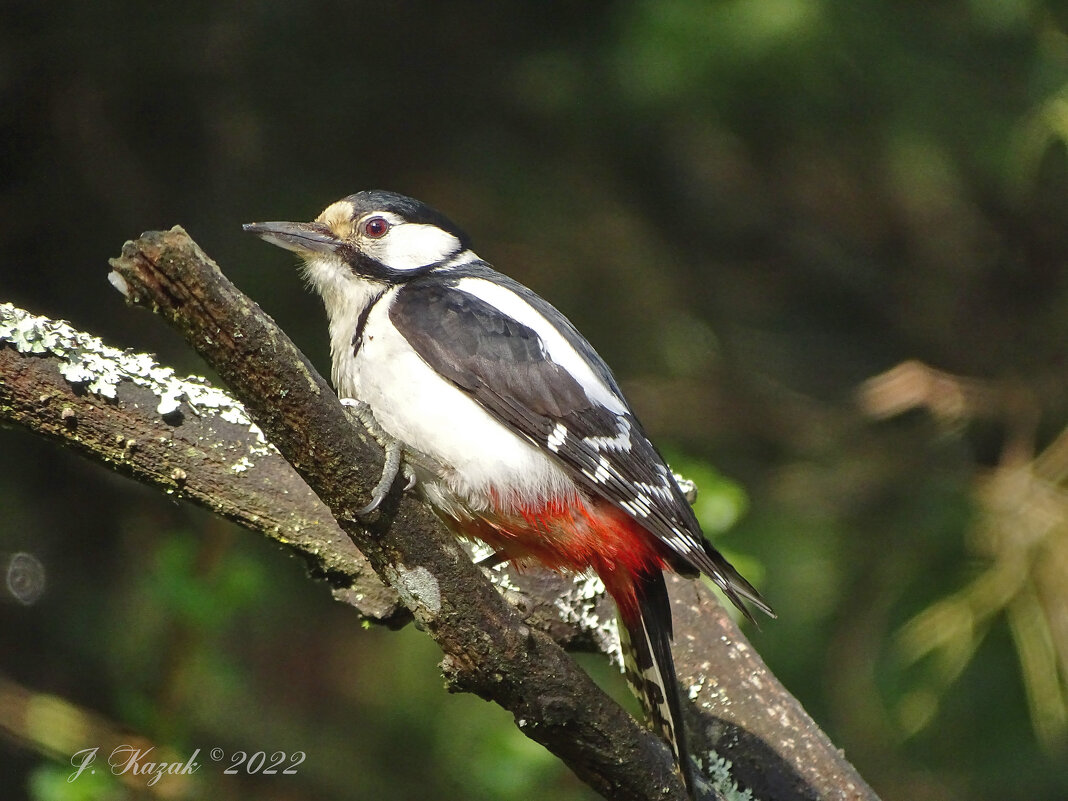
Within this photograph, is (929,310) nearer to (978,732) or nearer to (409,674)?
(978,732)

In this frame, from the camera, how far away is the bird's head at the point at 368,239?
2674 millimetres

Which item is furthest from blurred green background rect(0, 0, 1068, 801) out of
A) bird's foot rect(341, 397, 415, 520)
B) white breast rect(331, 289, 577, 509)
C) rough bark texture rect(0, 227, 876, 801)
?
bird's foot rect(341, 397, 415, 520)

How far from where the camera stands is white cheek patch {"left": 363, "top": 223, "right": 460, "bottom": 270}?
2.74 meters

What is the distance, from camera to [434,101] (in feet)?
12.7

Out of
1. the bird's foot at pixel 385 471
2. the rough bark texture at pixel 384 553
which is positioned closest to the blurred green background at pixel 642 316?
the rough bark texture at pixel 384 553

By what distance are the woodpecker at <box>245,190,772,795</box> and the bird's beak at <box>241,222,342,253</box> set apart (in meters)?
0.06

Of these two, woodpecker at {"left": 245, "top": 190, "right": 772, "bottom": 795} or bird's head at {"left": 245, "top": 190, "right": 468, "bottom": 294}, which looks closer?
woodpecker at {"left": 245, "top": 190, "right": 772, "bottom": 795}

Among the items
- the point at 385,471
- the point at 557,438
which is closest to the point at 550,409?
the point at 557,438

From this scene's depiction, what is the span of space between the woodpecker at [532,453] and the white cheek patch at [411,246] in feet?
0.72

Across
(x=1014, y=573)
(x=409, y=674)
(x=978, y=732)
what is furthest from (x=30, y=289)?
(x=978, y=732)

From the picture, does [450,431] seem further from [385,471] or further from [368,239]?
[368,239]

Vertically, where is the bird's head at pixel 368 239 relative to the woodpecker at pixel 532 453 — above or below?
above

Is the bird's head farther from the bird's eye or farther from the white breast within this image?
the white breast

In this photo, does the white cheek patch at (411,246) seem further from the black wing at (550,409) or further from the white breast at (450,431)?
the white breast at (450,431)
